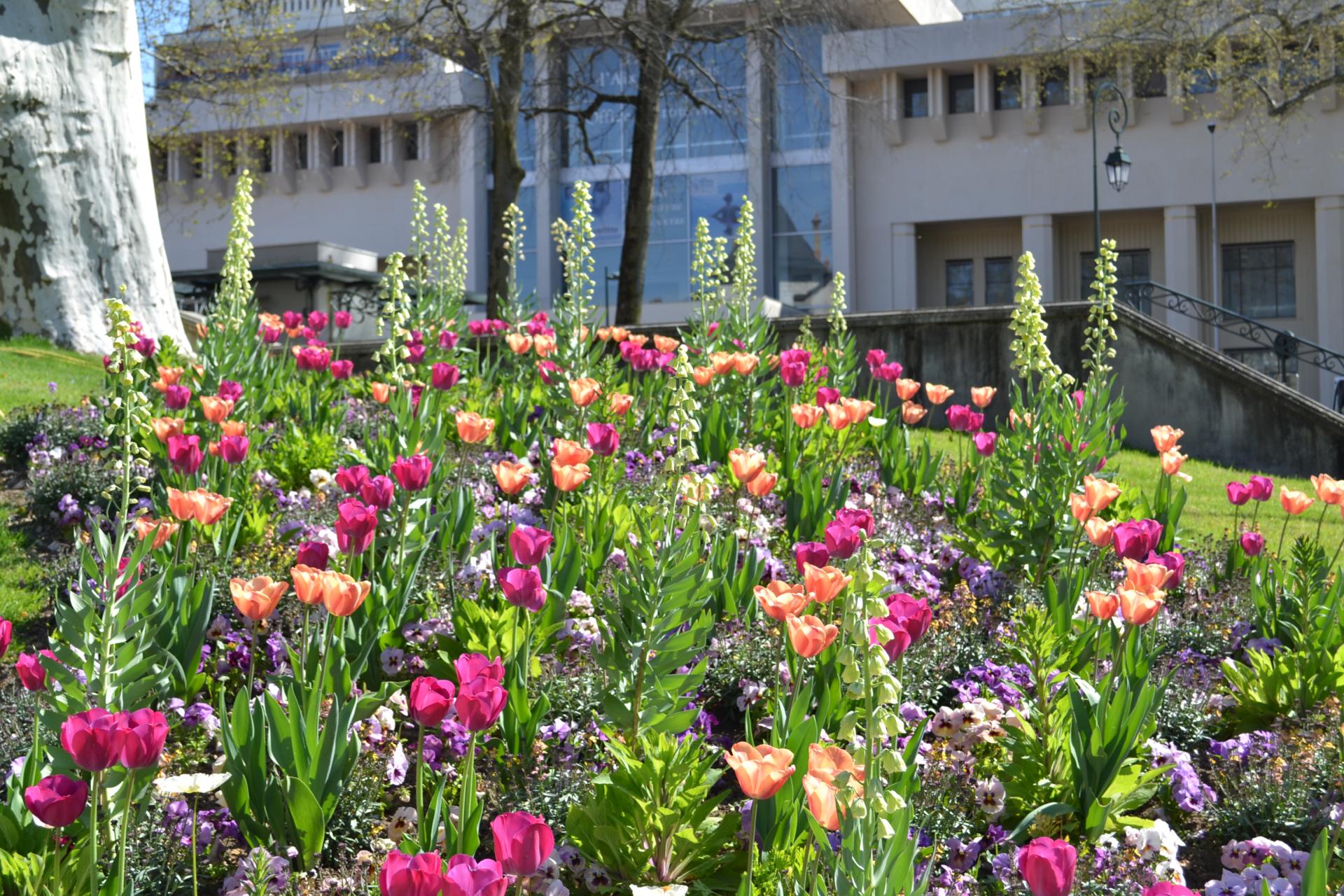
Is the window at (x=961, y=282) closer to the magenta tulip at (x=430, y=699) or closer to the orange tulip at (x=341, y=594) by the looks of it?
the orange tulip at (x=341, y=594)

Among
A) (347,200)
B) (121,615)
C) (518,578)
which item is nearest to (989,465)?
(518,578)

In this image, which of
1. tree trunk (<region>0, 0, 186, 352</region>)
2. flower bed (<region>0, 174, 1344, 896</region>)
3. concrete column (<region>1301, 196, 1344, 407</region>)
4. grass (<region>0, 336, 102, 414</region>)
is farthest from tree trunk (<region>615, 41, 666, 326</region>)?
concrete column (<region>1301, 196, 1344, 407</region>)

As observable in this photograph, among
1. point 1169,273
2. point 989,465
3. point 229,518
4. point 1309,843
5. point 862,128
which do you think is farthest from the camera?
point 862,128

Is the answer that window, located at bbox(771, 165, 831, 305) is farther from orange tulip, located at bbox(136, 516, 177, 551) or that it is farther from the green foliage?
the green foliage

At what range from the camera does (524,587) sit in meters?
3.07

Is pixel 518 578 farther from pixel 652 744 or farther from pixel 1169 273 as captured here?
pixel 1169 273

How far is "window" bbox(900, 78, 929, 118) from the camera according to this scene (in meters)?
35.1

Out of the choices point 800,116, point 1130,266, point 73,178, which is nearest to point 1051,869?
point 73,178

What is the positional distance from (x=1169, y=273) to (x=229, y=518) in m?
31.5

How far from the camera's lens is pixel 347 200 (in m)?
40.7

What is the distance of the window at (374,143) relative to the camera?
40344 mm

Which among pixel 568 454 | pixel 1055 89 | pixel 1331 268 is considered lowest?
pixel 568 454

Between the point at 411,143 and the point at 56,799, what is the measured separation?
1566 inches

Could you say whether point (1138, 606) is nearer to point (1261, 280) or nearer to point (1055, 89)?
point (1055, 89)
